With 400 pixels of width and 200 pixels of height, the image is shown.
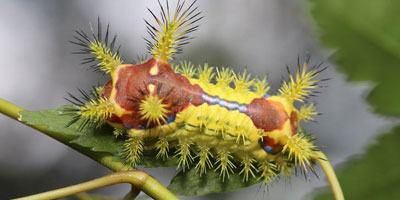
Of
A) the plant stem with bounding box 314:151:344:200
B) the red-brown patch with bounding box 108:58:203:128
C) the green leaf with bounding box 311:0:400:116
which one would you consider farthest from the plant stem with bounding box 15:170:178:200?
the green leaf with bounding box 311:0:400:116

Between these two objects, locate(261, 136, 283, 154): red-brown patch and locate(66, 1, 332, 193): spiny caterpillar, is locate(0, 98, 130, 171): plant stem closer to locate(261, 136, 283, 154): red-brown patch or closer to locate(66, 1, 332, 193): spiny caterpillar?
locate(66, 1, 332, 193): spiny caterpillar

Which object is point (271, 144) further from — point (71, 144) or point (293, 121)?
point (71, 144)

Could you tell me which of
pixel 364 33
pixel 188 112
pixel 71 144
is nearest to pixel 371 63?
pixel 364 33

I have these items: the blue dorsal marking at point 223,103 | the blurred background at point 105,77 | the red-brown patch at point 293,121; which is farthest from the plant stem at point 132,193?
the blurred background at point 105,77

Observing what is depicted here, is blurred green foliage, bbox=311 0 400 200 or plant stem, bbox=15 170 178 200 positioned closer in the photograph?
plant stem, bbox=15 170 178 200

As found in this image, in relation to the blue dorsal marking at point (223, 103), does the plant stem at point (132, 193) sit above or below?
below

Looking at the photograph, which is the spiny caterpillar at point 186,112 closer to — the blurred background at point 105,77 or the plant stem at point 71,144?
the plant stem at point 71,144

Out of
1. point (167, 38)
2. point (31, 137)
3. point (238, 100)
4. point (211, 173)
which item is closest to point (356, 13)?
point (238, 100)
